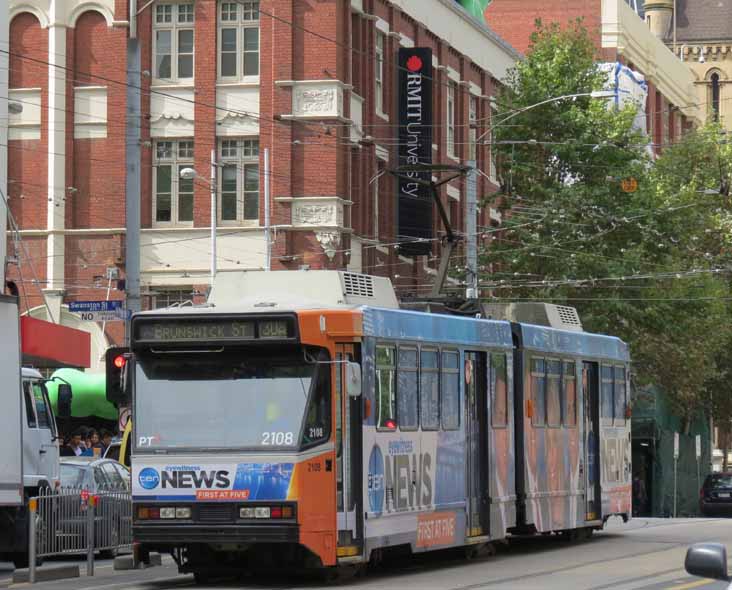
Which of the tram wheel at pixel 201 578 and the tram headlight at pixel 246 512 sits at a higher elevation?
the tram headlight at pixel 246 512

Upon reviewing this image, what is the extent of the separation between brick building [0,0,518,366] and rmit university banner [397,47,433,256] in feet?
9.44

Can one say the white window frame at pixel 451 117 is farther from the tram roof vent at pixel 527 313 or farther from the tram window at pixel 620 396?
the tram roof vent at pixel 527 313

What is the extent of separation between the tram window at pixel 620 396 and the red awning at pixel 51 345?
308 inches

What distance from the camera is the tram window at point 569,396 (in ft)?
76.4

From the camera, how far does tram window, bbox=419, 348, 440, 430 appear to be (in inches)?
742

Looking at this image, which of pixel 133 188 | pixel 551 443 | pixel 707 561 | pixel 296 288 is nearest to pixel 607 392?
pixel 551 443

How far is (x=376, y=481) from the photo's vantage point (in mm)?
17609

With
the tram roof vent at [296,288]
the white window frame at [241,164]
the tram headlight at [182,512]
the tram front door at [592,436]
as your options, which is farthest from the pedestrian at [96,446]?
the tram headlight at [182,512]

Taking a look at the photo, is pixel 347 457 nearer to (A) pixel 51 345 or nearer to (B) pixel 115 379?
(B) pixel 115 379

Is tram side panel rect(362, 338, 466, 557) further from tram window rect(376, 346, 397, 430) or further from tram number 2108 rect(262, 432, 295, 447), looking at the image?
tram number 2108 rect(262, 432, 295, 447)

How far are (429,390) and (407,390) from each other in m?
0.61

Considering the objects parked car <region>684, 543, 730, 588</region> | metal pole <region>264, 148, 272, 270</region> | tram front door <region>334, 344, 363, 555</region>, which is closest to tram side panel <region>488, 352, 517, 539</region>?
tram front door <region>334, 344, 363, 555</region>

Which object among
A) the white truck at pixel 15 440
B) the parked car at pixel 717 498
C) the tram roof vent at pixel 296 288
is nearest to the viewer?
the tram roof vent at pixel 296 288

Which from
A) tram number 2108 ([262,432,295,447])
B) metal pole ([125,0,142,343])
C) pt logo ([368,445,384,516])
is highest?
metal pole ([125,0,142,343])
